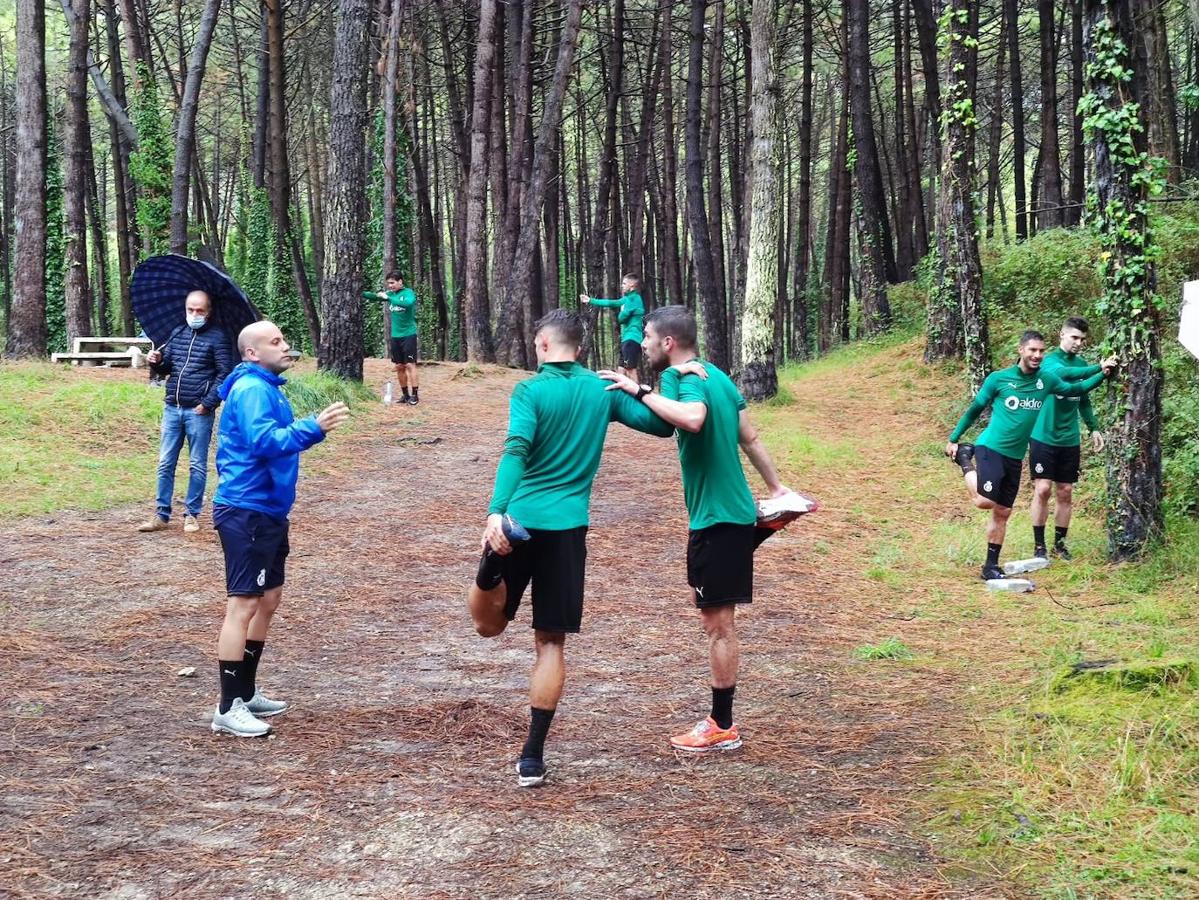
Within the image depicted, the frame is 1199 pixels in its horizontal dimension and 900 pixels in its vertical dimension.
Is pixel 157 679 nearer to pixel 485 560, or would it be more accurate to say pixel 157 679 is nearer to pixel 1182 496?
pixel 485 560

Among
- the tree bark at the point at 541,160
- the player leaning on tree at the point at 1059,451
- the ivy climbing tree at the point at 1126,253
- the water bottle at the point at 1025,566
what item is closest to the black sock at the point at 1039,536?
the player leaning on tree at the point at 1059,451

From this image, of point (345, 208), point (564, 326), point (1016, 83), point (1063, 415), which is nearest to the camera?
point (564, 326)

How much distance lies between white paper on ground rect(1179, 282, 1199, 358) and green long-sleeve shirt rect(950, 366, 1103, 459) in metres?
5.37

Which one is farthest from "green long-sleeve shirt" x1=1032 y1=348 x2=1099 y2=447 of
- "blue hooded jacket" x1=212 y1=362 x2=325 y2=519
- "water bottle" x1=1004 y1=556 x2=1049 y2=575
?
"blue hooded jacket" x1=212 y1=362 x2=325 y2=519

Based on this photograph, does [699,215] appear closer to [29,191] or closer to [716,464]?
[29,191]

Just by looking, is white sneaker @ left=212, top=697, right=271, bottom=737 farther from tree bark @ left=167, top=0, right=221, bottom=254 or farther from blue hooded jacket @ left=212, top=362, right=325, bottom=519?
tree bark @ left=167, top=0, right=221, bottom=254

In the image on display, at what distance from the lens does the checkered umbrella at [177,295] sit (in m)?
6.87

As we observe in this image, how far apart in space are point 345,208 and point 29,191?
5526 millimetres

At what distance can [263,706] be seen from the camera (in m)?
5.49

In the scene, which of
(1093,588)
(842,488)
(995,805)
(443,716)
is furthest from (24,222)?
(995,805)

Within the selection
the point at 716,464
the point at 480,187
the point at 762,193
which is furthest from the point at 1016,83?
the point at 716,464

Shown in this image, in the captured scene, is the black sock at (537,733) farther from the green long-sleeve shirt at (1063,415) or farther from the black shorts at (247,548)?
the green long-sleeve shirt at (1063,415)

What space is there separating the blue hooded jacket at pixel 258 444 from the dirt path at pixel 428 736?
1174mm

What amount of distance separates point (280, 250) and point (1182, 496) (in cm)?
2459
